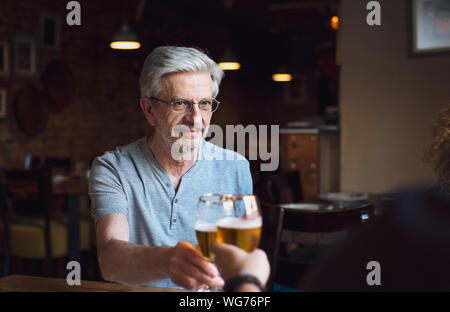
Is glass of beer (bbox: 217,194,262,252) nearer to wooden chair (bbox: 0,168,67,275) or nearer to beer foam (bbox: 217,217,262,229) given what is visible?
beer foam (bbox: 217,217,262,229)

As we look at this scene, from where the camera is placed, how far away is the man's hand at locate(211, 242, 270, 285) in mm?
728

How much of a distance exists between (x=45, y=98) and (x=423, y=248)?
653cm

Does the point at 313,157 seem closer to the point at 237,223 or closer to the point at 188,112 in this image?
the point at 188,112

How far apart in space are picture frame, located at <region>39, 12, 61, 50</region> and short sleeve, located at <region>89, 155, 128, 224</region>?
541 cm

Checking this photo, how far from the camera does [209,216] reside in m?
0.89

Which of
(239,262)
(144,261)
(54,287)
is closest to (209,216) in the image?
(239,262)

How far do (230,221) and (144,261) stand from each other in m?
0.33

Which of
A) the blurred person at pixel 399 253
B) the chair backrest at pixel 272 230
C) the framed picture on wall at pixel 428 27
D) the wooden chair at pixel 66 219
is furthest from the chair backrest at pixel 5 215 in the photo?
the blurred person at pixel 399 253

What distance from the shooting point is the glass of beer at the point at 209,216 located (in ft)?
2.86

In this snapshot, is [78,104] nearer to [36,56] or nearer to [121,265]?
[36,56]

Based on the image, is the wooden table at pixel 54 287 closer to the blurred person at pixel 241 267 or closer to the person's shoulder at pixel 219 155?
the blurred person at pixel 241 267

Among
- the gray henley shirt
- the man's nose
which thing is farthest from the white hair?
the gray henley shirt

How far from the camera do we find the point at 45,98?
6422mm
